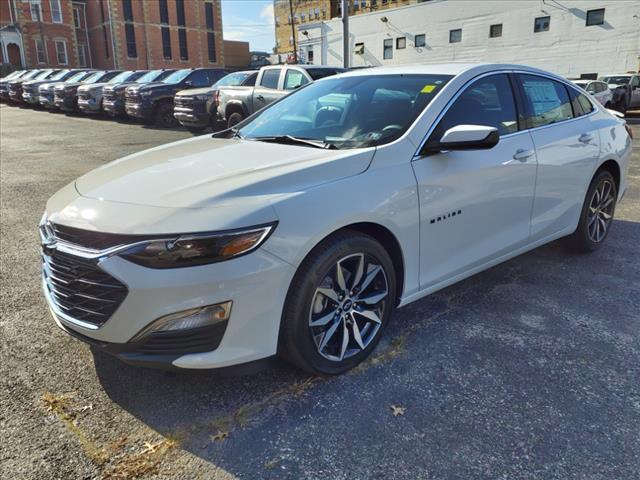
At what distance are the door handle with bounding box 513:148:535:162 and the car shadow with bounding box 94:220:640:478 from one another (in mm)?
1028

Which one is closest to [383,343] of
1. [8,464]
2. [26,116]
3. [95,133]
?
[8,464]

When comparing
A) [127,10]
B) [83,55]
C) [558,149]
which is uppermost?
[127,10]

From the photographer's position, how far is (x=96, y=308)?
243 cm

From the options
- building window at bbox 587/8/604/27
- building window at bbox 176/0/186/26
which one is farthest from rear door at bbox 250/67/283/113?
building window at bbox 176/0/186/26

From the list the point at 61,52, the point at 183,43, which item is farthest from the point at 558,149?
the point at 183,43

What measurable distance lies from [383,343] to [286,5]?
276ft

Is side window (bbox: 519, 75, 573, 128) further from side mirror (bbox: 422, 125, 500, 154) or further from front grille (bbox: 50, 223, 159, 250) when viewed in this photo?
front grille (bbox: 50, 223, 159, 250)

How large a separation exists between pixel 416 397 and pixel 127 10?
204ft

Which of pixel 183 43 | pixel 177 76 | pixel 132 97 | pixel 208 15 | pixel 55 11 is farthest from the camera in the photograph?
pixel 208 15

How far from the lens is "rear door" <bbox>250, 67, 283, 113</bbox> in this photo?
1238cm

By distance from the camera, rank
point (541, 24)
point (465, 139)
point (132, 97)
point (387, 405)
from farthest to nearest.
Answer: point (541, 24) → point (132, 97) → point (465, 139) → point (387, 405)

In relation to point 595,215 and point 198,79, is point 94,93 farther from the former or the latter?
point 595,215

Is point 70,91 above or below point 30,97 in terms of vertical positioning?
above

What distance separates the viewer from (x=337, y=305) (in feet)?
9.30
